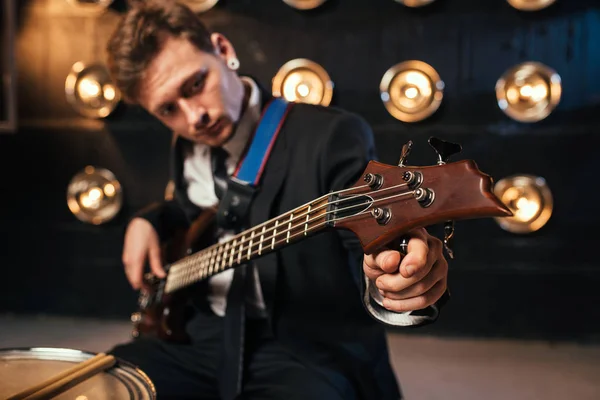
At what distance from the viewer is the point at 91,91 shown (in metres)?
2.69

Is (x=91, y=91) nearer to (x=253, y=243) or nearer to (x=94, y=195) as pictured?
(x=94, y=195)

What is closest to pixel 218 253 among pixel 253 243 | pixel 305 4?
pixel 253 243

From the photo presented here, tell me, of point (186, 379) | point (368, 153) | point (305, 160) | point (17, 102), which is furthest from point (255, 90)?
point (17, 102)

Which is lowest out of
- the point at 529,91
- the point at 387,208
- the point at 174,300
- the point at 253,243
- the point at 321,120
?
the point at 174,300

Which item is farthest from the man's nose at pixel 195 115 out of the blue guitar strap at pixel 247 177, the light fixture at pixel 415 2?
the light fixture at pixel 415 2

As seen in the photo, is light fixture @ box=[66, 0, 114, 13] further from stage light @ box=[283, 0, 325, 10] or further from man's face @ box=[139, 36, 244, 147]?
man's face @ box=[139, 36, 244, 147]

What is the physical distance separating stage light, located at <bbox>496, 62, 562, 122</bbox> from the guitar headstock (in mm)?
1663

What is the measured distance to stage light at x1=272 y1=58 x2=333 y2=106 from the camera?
8.02 ft

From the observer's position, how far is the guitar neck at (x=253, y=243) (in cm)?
98

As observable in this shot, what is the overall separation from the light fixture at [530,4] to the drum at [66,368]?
2.03m

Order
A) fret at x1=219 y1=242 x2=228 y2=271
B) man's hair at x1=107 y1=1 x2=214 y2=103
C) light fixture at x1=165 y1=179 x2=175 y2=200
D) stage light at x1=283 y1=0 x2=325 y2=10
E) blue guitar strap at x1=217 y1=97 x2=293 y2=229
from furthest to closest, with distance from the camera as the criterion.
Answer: stage light at x1=283 y1=0 x2=325 y2=10
light fixture at x1=165 y1=179 x2=175 y2=200
man's hair at x1=107 y1=1 x2=214 y2=103
blue guitar strap at x1=217 y1=97 x2=293 y2=229
fret at x1=219 y1=242 x2=228 y2=271

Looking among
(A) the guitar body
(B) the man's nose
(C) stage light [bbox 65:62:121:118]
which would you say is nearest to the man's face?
(B) the man's nose

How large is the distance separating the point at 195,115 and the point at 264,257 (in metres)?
0.38

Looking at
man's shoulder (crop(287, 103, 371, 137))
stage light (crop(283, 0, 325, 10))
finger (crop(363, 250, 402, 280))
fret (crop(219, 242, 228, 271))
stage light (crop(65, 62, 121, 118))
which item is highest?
stage light (crop(283, 0, 325, 10))
